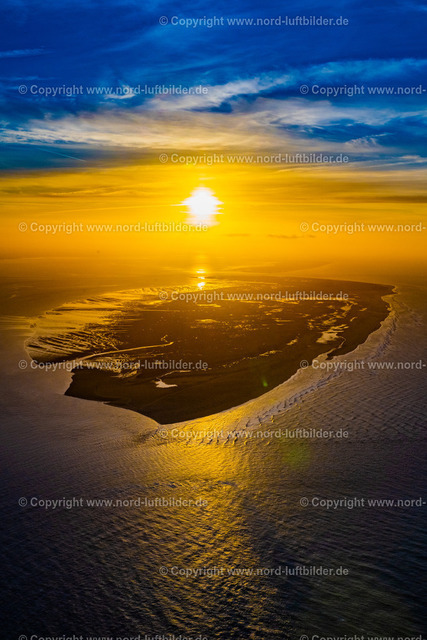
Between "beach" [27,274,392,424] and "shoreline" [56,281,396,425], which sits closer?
"shoreline" [56,281,396,425]

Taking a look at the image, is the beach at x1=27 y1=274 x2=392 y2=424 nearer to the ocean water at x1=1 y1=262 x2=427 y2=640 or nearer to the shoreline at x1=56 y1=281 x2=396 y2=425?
the shoreline at x1=56 y1=281 x2=396 y2=425

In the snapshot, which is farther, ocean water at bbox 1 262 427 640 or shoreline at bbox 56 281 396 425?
shoreline at bbox 56 281 396 425

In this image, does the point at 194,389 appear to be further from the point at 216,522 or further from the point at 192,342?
the point at 216,522

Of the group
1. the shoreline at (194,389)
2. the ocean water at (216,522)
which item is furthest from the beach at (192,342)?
the ocean water at (216,522)

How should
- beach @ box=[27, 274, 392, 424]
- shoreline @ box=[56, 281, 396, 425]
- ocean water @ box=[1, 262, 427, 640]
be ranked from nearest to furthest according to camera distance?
ocean water @ box=[1, 262, 427, 640]
shoreline @ box=[56, 281, 396, 425]
beach @ box=[27, 274, 392, 424]

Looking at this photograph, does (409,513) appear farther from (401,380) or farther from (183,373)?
(183,373)

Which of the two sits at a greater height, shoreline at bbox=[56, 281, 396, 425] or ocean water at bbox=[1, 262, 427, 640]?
shoreline at bbox=[56, 281, 396, 425]

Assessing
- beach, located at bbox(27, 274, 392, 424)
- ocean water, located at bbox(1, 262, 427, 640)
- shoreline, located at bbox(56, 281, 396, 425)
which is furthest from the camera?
beach, located at bbox(27, 274, 392, 424)

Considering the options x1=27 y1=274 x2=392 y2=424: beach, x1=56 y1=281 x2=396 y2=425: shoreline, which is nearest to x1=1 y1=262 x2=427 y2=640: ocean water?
x1=56 y1=281 x2=396 y2=425: shoreline

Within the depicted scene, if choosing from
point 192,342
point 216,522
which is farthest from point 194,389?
point 216,522

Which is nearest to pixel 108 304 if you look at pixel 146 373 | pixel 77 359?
pixel 77 359
